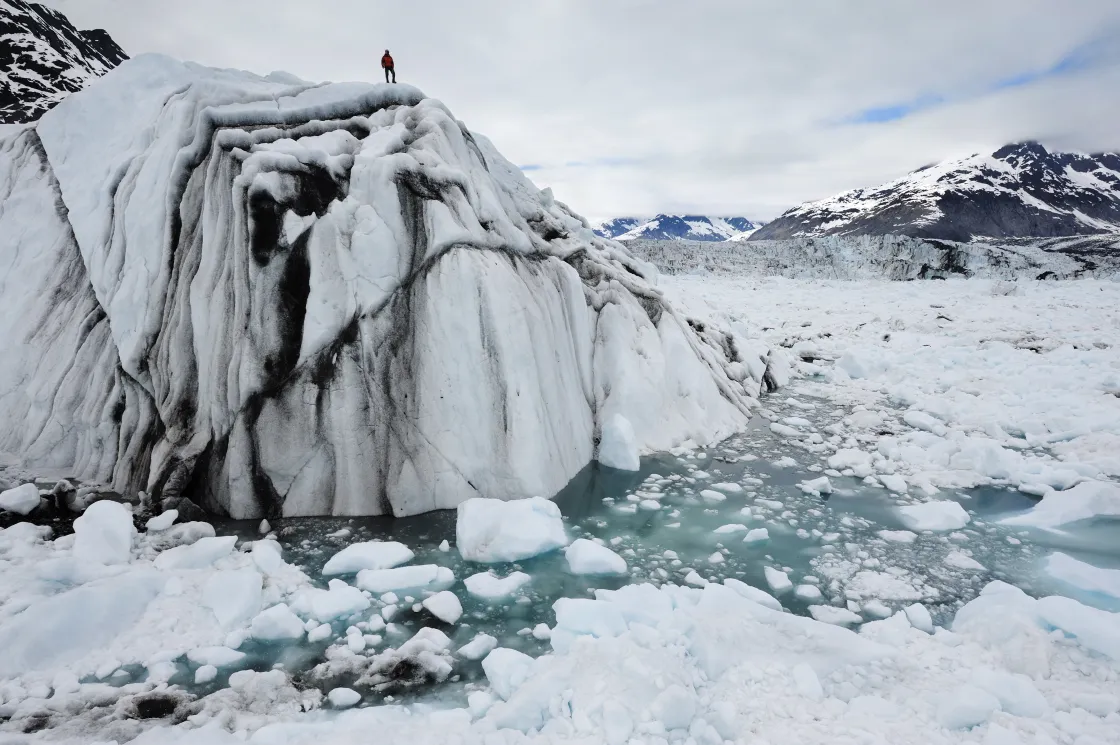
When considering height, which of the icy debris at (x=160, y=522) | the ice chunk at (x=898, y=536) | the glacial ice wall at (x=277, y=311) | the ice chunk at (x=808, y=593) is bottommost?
the ice chunk at (x=808, y=593)

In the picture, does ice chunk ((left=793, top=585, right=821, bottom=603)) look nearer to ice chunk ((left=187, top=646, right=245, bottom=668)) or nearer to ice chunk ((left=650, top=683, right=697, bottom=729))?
ice chunk ((left=650, top=683, right=697, bottom=729))

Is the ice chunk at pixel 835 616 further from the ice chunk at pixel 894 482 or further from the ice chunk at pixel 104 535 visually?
the ice chunk at pixel 104 535

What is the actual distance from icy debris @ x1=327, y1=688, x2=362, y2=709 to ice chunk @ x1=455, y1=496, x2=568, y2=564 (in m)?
1.65

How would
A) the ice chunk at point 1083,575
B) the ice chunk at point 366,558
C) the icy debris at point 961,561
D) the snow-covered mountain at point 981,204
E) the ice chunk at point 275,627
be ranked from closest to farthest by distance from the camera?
the ice chunk at point 275,627, the ice chunk at point 1083,575, the ice chunk at point 366,558, the icy debris at point 961,561, the snow-covered mountain at point 981,204

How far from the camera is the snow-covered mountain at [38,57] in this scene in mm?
37688

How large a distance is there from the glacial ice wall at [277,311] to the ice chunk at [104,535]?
971 mm

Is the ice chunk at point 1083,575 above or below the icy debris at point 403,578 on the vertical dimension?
below

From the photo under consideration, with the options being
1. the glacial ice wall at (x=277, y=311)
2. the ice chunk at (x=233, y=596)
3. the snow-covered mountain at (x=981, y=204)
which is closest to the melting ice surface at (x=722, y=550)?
the ice chunk at (x=233, y=596)

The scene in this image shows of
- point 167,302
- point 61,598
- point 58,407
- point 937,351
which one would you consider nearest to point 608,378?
point 167,302

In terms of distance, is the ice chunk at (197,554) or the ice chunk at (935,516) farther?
the ice chunk at (935,516)

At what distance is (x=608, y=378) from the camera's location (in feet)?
25.5

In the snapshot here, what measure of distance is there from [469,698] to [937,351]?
1268 cm

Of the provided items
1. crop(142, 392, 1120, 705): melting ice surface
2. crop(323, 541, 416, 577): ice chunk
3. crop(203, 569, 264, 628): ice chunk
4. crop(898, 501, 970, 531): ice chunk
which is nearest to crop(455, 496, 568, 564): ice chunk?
crop(142, 392, 1120, 705): melting ice surface

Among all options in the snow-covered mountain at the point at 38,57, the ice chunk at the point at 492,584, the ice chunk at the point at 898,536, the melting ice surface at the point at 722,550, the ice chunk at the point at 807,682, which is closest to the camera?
the ice chunk at the point at 807,682
